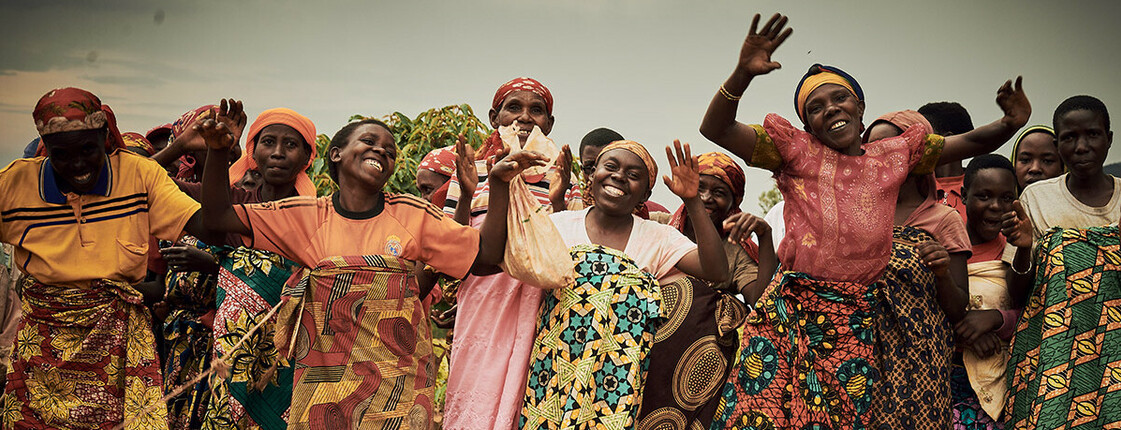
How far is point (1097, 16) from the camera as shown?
8.76m

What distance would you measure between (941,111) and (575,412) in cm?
357

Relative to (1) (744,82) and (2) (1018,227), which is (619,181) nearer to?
(1) (744,82)

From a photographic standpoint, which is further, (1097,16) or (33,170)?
(1097,16)

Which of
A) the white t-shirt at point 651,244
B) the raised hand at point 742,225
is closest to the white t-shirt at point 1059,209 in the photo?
the raised hand at point 742,225

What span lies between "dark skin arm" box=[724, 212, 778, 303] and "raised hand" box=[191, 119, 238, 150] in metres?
2.27

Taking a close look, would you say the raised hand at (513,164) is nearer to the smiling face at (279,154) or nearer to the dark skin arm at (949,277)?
the smiling face at (279,154)

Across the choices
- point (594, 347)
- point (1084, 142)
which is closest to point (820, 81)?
point (594, 347)

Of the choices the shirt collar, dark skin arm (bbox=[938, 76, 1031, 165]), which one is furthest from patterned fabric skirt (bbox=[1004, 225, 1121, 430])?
the shirt collar

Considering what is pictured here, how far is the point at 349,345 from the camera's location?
4.19 meters

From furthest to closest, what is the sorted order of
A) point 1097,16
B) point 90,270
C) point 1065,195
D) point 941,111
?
1. point 1097,16
2. point 941,111
3. point 1065,195
4. point 90,270

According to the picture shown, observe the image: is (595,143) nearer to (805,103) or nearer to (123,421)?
(805,103)

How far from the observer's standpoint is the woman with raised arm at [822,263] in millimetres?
4480

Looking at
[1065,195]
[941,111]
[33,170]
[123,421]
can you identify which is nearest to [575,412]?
[123,421]

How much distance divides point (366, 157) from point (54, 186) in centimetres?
145
